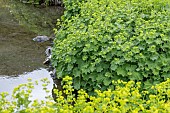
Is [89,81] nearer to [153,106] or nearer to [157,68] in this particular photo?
[157,68]

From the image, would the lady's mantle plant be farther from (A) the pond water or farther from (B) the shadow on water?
(B) the shadow on water

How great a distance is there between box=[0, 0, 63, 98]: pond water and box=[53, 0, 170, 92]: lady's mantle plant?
38.9 inches

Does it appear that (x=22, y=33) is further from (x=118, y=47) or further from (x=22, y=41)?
(x=118, y=47)

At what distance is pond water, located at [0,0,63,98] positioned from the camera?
6617 millimetres

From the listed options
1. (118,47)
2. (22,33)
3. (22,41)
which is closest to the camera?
(118,47)

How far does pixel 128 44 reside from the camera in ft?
15.8

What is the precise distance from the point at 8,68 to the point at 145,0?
9.21 ft

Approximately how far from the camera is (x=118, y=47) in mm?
4805

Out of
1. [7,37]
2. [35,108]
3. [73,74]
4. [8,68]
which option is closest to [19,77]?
[8,68]

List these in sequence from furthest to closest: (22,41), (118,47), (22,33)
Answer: (22,33)
(22,41)
(118,47)

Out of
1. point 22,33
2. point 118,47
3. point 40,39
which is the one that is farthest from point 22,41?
point 118,47

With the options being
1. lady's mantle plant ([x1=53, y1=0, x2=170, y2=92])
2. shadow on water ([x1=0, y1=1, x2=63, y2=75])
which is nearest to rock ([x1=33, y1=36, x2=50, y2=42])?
shadow on water ([x1=0, y1=1, x2=63, y2=75])

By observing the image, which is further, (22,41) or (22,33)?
(22,33)

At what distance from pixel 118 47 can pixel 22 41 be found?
158 inches
